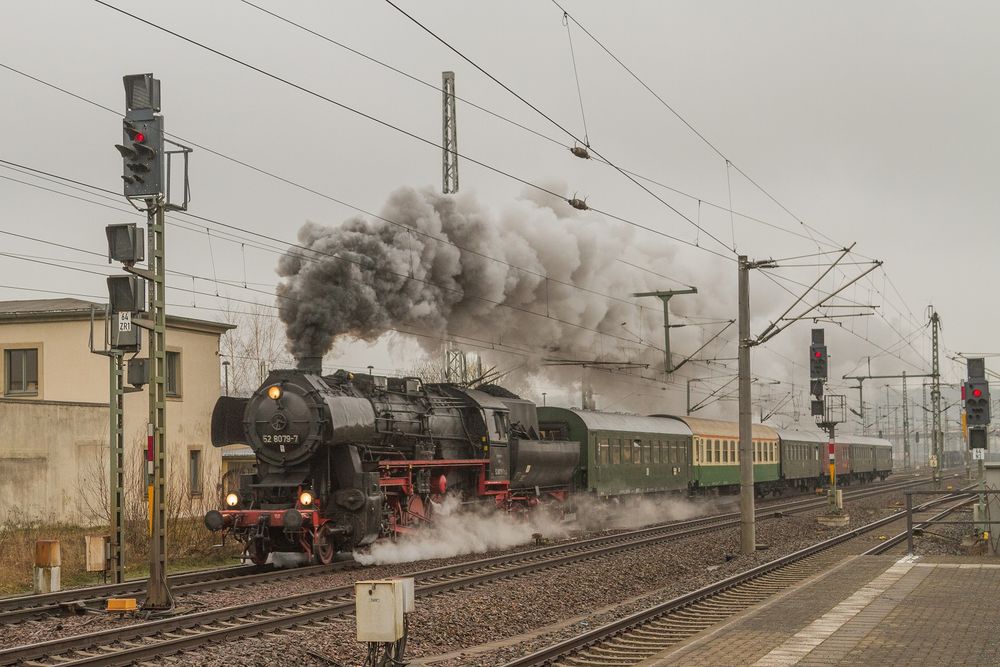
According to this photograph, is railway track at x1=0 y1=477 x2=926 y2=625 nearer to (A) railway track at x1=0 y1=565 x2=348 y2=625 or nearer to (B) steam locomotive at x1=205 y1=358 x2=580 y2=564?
(A) railway track at x1=0 y1=565 x2=348 y2=625

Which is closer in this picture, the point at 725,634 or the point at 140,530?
the point at 725,634

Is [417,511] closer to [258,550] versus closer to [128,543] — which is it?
[258,550]

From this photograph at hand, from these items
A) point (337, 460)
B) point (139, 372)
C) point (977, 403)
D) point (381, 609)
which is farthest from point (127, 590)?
point (977, 403)

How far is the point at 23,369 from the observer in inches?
1173

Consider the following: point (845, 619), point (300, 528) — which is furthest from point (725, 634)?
point (300, 528)

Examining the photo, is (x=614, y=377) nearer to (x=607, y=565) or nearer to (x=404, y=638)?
(x=607, y=565)

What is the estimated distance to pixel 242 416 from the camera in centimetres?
1870

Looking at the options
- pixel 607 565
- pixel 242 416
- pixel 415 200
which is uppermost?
pixel 415 200

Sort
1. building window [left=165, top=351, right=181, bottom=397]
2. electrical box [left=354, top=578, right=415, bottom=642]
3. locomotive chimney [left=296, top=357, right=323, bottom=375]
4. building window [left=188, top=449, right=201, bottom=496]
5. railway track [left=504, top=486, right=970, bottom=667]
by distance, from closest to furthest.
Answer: electrical box [left=354, top=578, right=415, bottom=642], railway track [left=504, top=486, right=970, bottom=667], locomotive chimney [left=296, top=357, right=323, bottom=375], building window [left=188, top=449, right=201, bottom=496], building window [left=165, top=351, right=181, bottom=397]

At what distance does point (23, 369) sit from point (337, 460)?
16.0m

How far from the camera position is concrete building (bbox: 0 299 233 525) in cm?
2591

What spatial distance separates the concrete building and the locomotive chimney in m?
7.88

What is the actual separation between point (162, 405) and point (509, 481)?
10882 mm

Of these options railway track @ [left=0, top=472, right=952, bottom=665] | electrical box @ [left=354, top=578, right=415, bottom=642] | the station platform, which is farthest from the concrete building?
electrical box @ [left=354, top=578, right=415, bottom=642]
